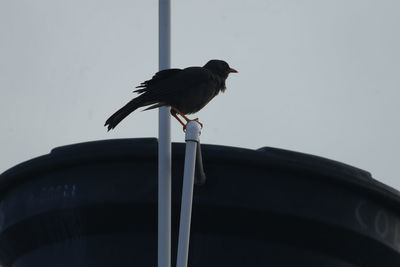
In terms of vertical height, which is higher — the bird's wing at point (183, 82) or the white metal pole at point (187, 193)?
the bird's wing at point (183, 82)

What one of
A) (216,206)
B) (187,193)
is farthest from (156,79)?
(187,193)

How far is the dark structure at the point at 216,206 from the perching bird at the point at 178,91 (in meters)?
0.34

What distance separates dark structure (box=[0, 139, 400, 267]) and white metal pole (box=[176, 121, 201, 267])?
→ 1.27 metres

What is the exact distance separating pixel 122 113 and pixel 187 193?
5.40ft

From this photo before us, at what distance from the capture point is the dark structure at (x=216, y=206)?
732 centimetres

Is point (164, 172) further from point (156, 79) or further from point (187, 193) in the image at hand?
point (156, 79)

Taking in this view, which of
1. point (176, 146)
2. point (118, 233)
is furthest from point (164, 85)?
point (118, 233)

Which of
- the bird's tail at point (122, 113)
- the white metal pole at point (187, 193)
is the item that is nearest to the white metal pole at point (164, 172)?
the white metal pole at point (187, 193)

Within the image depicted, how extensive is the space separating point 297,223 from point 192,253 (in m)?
0.93

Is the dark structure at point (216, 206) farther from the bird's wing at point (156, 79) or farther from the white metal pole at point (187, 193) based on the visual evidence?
the white metal pole at point (187, 193)

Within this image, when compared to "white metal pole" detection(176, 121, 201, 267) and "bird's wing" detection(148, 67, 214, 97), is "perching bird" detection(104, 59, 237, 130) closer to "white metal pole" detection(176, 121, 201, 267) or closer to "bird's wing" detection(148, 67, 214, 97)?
"bird's wing" detection(148, 67, 214, 97)

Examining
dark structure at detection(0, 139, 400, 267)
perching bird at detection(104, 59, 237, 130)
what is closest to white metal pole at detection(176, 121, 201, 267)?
dark structure at detection(0, 139, 400, 267)

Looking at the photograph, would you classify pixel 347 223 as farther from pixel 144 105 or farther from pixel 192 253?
pixel 144 105

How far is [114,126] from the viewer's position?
7227 millimetres
